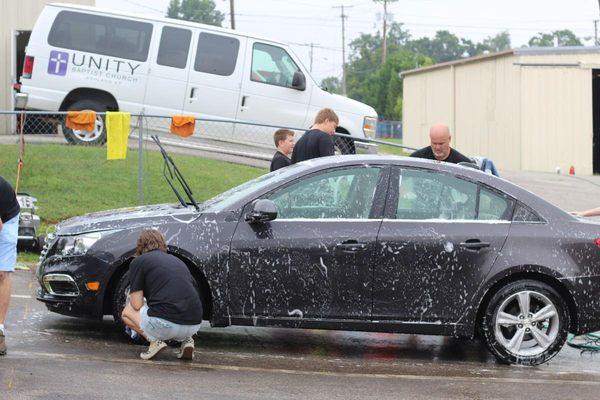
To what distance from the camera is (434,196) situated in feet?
A: 28.7

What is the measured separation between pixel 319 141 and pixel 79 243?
306cm

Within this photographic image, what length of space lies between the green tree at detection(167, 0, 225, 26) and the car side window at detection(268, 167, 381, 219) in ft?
339

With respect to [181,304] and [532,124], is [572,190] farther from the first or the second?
[181,304]

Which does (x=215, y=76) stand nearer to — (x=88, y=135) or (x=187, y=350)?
(x=88, y=135)

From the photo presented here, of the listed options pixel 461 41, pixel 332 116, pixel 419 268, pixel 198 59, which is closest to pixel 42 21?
pixel 198 59

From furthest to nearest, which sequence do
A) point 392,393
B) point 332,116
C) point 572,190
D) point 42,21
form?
1. point 572,190
2. point 42,21
3. point 332,116
4. point 392,393

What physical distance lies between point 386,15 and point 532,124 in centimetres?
7092

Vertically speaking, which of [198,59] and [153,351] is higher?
[198,59]

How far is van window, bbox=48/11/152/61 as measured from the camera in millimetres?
18594

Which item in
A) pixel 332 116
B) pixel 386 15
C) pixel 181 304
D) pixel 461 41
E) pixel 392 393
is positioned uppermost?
pixel 461 41

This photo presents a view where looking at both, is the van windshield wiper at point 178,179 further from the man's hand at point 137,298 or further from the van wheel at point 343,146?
the van wheel at point 343,146

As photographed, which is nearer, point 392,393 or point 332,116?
point 392,393

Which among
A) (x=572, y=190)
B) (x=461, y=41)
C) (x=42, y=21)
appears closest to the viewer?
(x=42, y=21)

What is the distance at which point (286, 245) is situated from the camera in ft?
27.7
